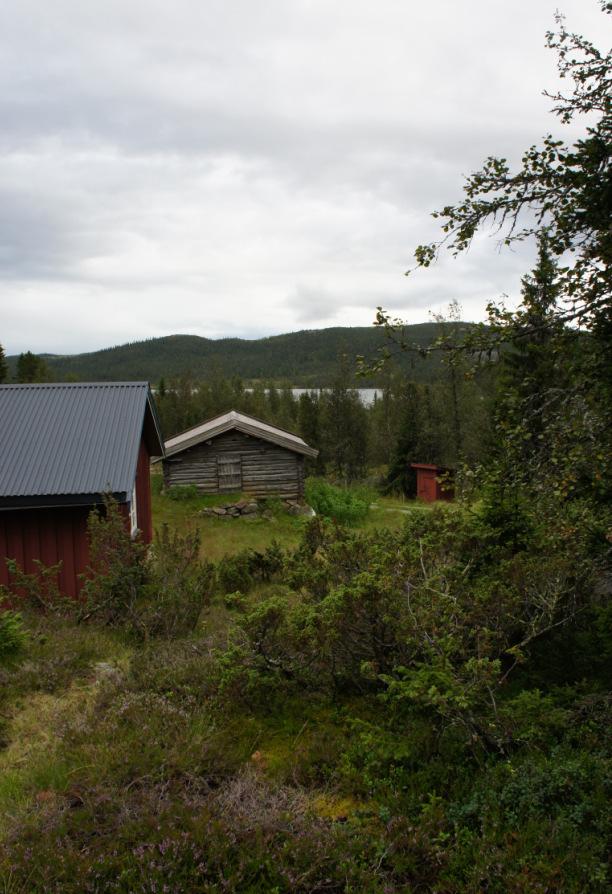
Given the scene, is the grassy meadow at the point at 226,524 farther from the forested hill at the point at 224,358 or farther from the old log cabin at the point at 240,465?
the forested hill at the point at 224,358

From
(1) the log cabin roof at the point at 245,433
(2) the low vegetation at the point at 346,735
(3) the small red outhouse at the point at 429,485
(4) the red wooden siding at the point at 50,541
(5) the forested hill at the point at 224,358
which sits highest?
(5) the forested hill at the point at 224,358

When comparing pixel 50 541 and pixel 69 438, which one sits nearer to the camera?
pixel 50 541

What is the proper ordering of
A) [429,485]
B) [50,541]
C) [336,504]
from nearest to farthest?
[50,541] < [336,504] < [429,485]

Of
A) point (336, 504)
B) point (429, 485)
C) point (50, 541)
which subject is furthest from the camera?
point (429, 485)

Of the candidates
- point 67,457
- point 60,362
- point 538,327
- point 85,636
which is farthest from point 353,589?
point 60,362

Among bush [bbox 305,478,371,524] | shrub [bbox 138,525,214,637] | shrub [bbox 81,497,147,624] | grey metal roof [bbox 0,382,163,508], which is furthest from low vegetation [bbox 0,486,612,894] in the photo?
bush [bbox 305,478,371,524]

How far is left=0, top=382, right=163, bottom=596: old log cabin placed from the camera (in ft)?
28.3

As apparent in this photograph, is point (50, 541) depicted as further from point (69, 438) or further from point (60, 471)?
point (69, 438)

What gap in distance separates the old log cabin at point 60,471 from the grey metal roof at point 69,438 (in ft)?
0.05

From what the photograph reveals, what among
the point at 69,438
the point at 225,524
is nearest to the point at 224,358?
the point at 225,524

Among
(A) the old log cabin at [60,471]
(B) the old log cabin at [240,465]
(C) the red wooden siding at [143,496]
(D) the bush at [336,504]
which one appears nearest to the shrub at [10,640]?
(A) the old log cabin at [60,471]

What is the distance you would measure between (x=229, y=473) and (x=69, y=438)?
11.5m

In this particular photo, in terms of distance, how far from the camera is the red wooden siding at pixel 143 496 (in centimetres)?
1289

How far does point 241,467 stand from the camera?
2102 cm
